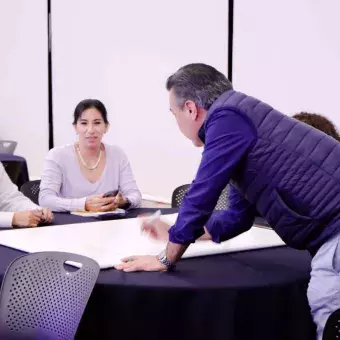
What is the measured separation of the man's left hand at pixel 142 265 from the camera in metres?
1.98

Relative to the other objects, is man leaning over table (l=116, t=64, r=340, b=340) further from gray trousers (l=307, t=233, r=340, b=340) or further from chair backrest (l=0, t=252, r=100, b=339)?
chair backrest (l=0, t=252, r=100, b=339)

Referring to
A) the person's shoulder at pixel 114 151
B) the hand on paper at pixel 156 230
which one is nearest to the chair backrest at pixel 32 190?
the person's shoulder at pixel 114 151

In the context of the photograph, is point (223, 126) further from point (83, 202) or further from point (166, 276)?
point (83, 202)

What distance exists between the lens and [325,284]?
6.16 feet

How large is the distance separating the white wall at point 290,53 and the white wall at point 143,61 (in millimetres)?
215

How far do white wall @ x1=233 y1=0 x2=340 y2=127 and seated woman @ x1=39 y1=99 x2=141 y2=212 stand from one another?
1.26m

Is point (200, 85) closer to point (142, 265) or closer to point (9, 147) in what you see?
point (142, 265)

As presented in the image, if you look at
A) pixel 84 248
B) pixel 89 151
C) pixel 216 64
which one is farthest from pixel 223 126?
pixel 216 64

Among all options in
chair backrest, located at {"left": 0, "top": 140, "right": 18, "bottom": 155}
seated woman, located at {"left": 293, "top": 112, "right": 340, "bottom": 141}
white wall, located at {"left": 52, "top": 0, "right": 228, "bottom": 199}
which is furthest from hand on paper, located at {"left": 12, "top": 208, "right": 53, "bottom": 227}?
chair backrest, located at {"left": 0, "top": 140, "right": 18, "bottom": 155}

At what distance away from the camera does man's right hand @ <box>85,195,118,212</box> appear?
3.29 meters

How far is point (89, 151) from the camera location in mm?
3812

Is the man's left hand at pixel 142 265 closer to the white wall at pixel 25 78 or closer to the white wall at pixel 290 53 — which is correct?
the white wall at pixel 290 53

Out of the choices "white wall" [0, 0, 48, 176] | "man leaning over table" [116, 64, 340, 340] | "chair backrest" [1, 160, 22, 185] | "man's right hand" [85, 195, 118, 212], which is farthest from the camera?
"white wall" [0, 0, 48, 176]

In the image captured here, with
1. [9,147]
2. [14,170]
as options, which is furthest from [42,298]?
[9,147]
